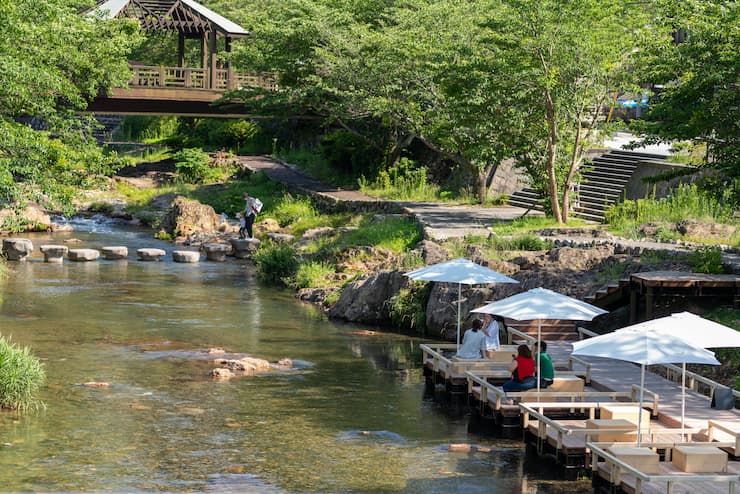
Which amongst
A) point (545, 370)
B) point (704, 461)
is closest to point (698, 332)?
point (704, 461)

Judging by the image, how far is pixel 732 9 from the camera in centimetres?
2328

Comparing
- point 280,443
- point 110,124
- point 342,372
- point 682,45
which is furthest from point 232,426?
point 110,124

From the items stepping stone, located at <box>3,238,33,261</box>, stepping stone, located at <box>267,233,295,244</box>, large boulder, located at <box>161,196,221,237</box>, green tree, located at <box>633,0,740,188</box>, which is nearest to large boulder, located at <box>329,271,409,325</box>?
green tree, located at <box>633,0,740,188</box>

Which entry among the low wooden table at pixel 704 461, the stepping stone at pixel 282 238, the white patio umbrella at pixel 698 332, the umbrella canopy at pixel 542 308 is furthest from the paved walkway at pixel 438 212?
the low wooden table at pixel 704 461

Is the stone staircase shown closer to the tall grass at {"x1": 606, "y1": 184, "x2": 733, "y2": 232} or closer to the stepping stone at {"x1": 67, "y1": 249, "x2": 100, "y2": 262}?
the tall grass at {"x1": 606, "y1": 184, "x2": 733, "y2": 232}

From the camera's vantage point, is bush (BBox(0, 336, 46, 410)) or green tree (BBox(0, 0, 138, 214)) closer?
bush (BBox(0, 336, 46, 410))

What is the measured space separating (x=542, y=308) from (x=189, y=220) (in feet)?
90.4

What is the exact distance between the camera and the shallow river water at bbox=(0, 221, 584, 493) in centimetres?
1594

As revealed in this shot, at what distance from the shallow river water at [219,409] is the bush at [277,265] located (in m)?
2.86

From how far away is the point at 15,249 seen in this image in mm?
37125

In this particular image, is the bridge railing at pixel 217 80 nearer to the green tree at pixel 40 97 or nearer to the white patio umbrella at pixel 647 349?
the green tree at pixel 40 97

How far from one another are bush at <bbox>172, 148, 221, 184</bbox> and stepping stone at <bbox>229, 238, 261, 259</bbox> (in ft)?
45.8

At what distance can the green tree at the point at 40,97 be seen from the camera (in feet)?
76.6

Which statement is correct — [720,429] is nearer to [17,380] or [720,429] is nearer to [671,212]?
[17,380]
